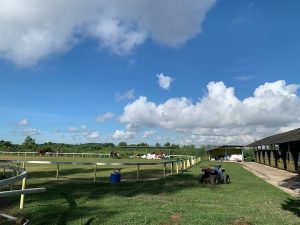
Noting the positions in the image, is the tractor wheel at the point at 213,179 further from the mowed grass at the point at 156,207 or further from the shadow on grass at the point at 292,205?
the shadow on grass at the point at 292,205

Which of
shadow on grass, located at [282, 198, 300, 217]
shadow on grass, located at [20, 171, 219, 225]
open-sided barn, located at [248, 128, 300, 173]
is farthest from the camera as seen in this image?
open-sided barn, located at [248, 128, 300, 173]

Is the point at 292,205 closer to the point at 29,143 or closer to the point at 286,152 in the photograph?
the point at 286,152

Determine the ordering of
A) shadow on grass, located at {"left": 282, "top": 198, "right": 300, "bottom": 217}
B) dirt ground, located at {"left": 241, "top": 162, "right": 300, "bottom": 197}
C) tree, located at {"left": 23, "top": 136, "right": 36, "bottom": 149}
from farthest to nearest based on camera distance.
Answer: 1. tree, located at {"left": 23, "top": 136, "right": 36, "bottom": 149}
2. dirt ground, located at {"left": 241, "top": 162, "right": 300, "bottom": 197}
3. shadow on grass, located at {"left": 282, "top": 198, "right": 300, "bottom": 217}

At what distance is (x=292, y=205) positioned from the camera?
1402cm

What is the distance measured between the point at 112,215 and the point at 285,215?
5319 mm

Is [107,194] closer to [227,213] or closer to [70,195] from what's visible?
[70,195]

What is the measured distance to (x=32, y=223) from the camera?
916 cm

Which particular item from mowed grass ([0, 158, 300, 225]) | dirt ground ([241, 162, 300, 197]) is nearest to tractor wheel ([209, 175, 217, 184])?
dirt ground ([241, 162, 300, 197])

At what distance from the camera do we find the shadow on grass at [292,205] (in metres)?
12.6

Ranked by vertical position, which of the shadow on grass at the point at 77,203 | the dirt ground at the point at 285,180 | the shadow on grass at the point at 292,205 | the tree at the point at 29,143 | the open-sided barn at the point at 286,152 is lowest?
the shadow on grass at the point at 292,205

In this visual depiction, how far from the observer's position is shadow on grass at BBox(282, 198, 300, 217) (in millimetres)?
12577

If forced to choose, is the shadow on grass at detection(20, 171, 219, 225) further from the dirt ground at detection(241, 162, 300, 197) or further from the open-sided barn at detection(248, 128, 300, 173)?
the open-sided barn at detection(248, 128, 300, 173)

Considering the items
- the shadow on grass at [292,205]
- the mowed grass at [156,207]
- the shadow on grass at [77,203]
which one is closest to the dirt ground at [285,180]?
the shadow on grass at [292,205]

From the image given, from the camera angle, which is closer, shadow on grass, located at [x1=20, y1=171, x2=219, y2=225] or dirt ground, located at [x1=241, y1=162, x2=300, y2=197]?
shadow on grass, located at [x1=20, y1=171, x2=219, y2=225]
